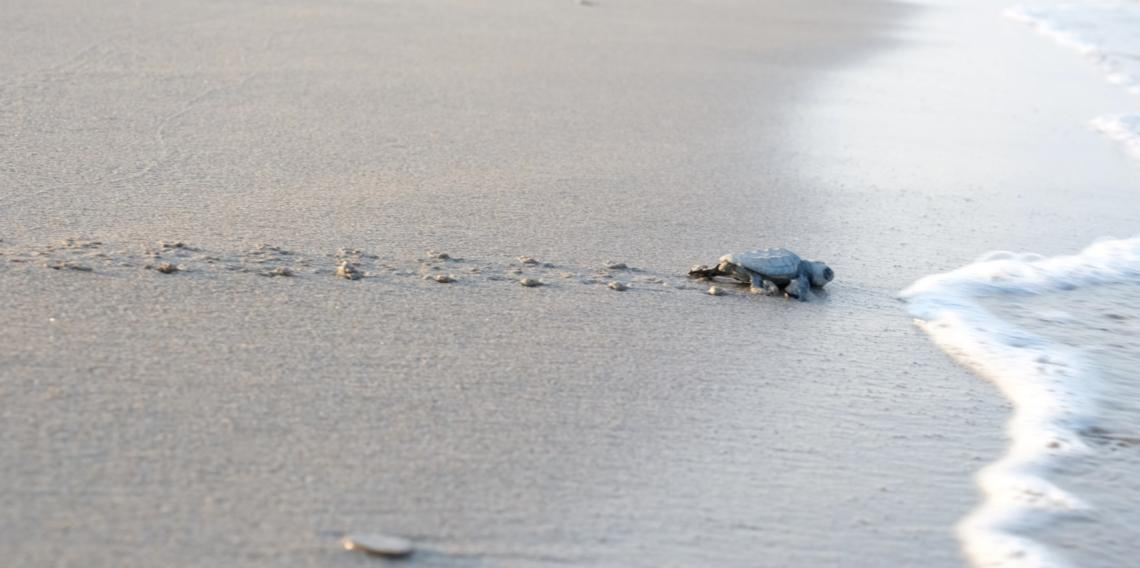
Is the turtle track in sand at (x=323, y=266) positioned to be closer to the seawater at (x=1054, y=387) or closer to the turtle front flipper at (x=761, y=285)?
the turtle front flipper at (x=761, y=285)

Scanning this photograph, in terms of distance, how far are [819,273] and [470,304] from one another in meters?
1.20

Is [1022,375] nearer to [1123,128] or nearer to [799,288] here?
[799,288]

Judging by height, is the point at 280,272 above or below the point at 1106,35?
below

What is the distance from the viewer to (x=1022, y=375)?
3674 mm

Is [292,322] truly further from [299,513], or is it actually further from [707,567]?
[707,567]

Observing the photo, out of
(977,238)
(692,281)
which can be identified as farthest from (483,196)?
(977,238)

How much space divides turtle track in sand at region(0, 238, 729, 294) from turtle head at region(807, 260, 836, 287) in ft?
1.15

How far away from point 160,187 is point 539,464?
2.31m

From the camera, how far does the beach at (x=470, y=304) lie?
2.44m

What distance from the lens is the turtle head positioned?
4.03 meters

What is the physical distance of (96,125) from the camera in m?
5.11

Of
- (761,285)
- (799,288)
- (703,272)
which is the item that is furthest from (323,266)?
(799,288)

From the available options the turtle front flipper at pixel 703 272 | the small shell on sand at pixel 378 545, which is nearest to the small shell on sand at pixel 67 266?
the small shell on sand at pixel 378 545

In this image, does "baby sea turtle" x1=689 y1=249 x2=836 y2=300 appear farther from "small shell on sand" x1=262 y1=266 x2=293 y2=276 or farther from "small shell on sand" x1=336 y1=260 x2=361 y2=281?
"small shell on sand" x1=262 y1=266 x2=293 y2=276
